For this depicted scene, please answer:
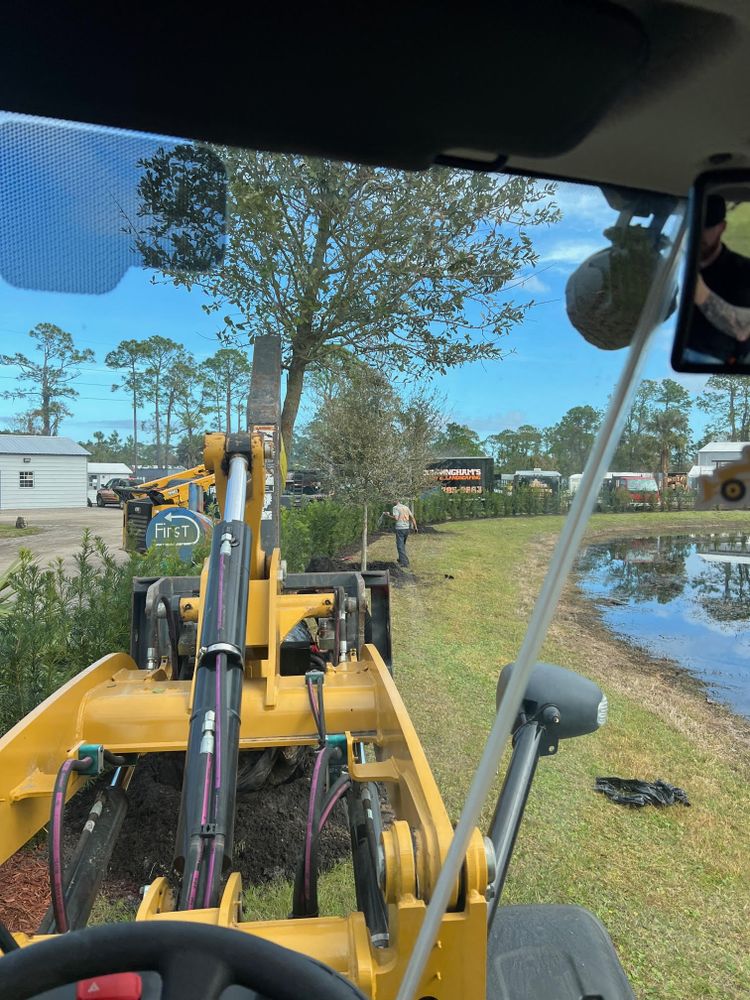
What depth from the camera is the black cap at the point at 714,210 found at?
3.03ft

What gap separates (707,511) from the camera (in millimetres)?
958

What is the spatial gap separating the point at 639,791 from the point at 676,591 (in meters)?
1.73

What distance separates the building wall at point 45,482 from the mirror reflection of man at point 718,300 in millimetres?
1322

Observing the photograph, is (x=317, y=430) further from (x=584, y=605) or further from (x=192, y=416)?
(x=584, y=605)

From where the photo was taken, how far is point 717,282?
0.90 m

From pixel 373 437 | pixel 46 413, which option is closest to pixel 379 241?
pixel 46 413

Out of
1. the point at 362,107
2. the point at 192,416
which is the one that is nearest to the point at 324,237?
the point at 362,107

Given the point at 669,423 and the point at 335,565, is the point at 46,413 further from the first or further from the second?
the point at 335,565

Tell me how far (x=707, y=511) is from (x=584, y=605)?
25 centimetres

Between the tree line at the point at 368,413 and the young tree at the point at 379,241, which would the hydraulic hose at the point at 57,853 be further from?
the young tree at the point at 379,241

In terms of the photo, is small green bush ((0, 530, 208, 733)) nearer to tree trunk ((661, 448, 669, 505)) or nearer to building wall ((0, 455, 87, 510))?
building wall ((0, 455, 87, 510))

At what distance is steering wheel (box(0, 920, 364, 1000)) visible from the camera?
863 mm

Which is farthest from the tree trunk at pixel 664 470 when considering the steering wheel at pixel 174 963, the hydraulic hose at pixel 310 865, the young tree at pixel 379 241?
the hydraulic hose at pixel 310 865

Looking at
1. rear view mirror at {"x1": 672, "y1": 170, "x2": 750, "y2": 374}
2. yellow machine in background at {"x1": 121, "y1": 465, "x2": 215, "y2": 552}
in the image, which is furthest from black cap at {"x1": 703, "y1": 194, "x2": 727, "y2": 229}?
yellow machine in background at {"x1": 121, "y1": 465, "x2": 215, "y2": 552}
